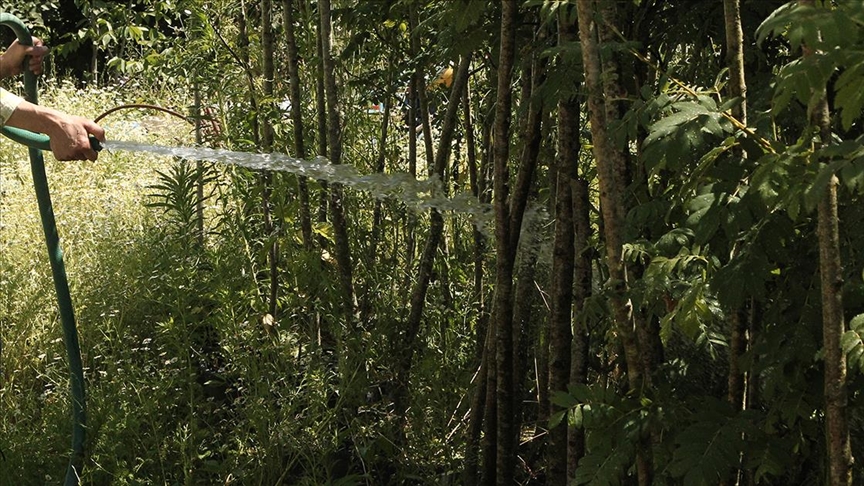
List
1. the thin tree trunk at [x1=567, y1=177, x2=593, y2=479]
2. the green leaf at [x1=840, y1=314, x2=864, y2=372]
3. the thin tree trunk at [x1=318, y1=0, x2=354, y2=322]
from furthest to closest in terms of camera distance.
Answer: the thin tree trunk at [x1=318, y1=0, x2=354, y2=322]
the thin tree trunk at [x1=567, y1=177, x2=593, y2=479]
the green leaf at [x1=840, y1=314, x2=864, y2=372]

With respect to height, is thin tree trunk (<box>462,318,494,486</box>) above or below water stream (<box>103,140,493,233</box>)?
below

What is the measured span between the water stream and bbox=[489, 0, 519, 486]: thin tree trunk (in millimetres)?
461

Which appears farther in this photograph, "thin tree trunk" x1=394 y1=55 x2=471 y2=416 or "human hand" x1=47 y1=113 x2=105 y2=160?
"thin tree trunk" x1=394 y1=55 x2=471 y2=416

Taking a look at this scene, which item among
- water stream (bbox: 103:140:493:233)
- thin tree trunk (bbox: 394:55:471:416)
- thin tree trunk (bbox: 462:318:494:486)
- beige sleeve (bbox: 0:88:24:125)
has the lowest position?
thin tree trunk (bbox: 462:318:494:486)

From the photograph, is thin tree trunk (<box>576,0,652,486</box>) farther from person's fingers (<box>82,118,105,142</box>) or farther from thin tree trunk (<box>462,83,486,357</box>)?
person's fingers (<box>82,118,105,142</box>)

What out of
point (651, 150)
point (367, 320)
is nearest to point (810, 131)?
point (651, 150)

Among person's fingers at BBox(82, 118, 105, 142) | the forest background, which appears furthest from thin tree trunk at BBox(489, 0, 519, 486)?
person's fingers at BBox(82, 118, 105, 142)

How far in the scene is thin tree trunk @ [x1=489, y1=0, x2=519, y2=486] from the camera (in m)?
2.47

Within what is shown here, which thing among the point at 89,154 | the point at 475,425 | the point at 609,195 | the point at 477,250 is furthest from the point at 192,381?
the point at 609,195

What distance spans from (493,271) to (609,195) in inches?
71.1

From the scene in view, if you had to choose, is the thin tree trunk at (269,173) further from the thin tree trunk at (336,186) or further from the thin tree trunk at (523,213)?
the thin tree trunk at (523,213)

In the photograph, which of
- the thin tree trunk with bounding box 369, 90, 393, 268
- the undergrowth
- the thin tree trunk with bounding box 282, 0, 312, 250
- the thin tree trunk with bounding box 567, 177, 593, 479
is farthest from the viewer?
the thin tree trunk with bounding box 369, 90, 393, 268

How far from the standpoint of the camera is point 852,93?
4.35ft

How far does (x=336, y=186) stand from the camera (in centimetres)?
352
